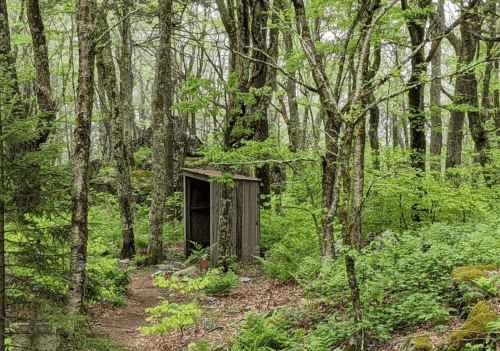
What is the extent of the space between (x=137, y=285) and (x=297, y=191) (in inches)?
180

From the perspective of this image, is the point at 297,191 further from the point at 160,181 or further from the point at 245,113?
the point at 160,181

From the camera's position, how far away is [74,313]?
468 centimetres

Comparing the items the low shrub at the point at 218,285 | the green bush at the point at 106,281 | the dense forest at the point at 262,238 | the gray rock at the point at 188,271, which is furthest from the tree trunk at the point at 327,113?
the gray rock at the point at 188,271

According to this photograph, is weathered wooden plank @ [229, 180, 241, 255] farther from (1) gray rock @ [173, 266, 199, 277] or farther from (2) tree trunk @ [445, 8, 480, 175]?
(2) tree trunk @ [445, 8, 480, 175]

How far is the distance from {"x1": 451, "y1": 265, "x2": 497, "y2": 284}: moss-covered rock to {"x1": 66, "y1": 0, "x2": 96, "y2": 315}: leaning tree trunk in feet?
14.9

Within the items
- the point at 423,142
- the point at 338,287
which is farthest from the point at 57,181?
the point at 423,142

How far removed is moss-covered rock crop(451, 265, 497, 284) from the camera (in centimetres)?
494

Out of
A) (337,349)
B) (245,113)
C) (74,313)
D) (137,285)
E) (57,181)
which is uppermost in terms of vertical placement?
(245,113)

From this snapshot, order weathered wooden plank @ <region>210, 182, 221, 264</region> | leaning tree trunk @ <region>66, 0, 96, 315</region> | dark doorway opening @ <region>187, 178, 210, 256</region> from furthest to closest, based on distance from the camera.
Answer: dark doorway opening @ <region>187, 178, 210, 256</region>
weathered wooden plank @ <region>210, 182, 221, 264</region>
leaning tree trunk @ <region>66, 0, 96, 315</region>

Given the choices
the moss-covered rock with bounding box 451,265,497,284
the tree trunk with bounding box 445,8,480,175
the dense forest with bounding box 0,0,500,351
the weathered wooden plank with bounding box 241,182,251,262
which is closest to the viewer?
the dense forest with bounding box 0,0,500,351

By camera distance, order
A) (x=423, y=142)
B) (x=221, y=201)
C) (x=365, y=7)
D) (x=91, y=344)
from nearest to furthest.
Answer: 1. (x=91, y=344)
2. (x=365, y=7)
3. (x=221, y=201)
4. (x=423, y=142)

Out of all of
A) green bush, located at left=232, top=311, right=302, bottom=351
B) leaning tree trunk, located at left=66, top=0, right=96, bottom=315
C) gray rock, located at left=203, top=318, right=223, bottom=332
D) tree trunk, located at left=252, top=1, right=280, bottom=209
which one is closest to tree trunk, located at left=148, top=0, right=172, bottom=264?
tree trunk, located at left=252, top=1, right=280, bottom=209

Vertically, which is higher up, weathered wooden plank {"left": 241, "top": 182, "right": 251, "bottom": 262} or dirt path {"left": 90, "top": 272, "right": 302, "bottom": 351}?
weathered wooden plank {"left": 241, "top": 182, "right": 251, "bottom": 262}

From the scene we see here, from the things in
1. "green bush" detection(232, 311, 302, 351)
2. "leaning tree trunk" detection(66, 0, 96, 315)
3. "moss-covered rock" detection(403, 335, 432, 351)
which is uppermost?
"leaning tree trunk" detection(66, 0, 96, 315)
